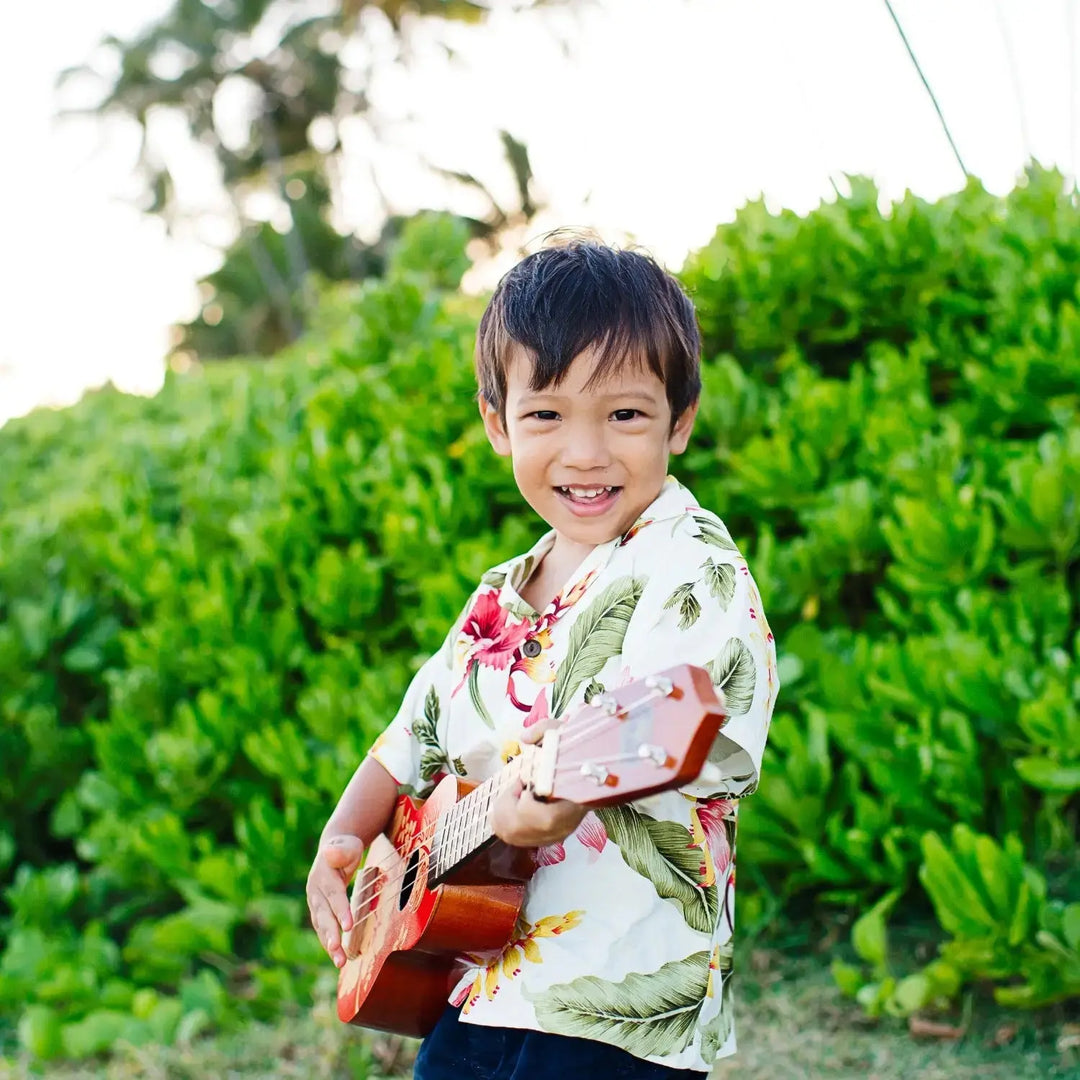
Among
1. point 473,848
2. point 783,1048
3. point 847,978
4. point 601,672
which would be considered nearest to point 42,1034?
point 783,1048

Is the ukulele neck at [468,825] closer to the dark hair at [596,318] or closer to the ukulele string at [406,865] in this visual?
the ukulele string at [406,865]

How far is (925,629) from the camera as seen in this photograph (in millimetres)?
2652

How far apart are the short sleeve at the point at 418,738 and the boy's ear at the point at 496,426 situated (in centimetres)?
34

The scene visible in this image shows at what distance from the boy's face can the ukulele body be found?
0.41m

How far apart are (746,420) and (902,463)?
466mm

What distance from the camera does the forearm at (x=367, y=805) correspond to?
1.88 metres

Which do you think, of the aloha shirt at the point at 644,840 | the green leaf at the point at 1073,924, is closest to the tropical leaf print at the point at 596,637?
the aloha shirt at the point at 644,840

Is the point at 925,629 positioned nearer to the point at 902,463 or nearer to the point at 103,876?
the point at 902,463

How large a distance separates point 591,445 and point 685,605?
0.25 metres

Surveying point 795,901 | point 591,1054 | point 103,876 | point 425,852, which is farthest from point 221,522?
A: point 591,1054

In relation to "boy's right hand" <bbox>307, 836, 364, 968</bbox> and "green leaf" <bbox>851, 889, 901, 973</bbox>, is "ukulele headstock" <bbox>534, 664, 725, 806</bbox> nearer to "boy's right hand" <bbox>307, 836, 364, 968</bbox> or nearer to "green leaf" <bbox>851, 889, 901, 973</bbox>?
"boy's right hand" <bbox>307, 836, 364, 968</bbox>

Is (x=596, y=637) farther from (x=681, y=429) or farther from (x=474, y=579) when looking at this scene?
(x=474, y=579)

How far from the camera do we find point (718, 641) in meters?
1.45

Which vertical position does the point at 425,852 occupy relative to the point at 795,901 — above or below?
above
